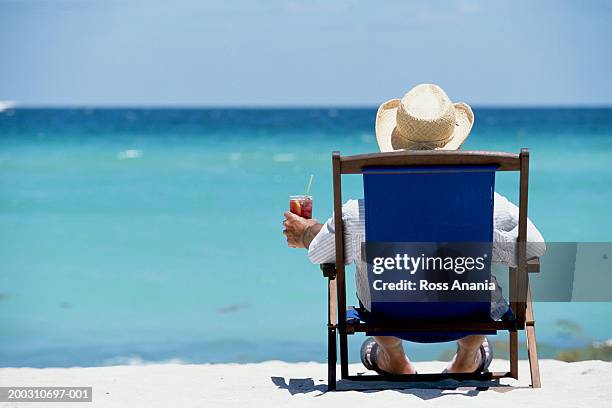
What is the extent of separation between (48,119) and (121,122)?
11.8 ft

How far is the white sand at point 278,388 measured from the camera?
3678 mm

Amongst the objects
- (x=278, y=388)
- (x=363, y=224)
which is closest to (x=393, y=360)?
(x=278, y=388)

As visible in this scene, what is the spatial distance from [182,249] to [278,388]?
273 inches

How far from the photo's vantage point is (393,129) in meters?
4.06

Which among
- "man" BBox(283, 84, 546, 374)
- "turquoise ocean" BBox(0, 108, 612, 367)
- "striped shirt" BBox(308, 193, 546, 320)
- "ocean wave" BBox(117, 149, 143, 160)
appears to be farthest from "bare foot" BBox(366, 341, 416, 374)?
"ocean wave" BBox(117, 149, 143, 160)

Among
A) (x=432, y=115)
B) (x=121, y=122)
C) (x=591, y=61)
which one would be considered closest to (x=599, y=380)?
(x=432, y=115)

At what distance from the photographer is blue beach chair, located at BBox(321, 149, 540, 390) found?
12.1 ft

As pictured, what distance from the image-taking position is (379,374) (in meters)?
4.20

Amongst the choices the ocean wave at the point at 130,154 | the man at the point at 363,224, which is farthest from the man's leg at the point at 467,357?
the ocean wave at the point at 130,154

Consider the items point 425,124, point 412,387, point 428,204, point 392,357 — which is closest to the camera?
point 428,204

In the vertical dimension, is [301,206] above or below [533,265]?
above

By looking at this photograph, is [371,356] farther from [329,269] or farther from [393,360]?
[329,269]

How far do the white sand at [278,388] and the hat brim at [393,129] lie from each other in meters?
0.85

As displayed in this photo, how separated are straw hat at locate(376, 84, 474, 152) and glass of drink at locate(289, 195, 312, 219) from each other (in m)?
0.34
